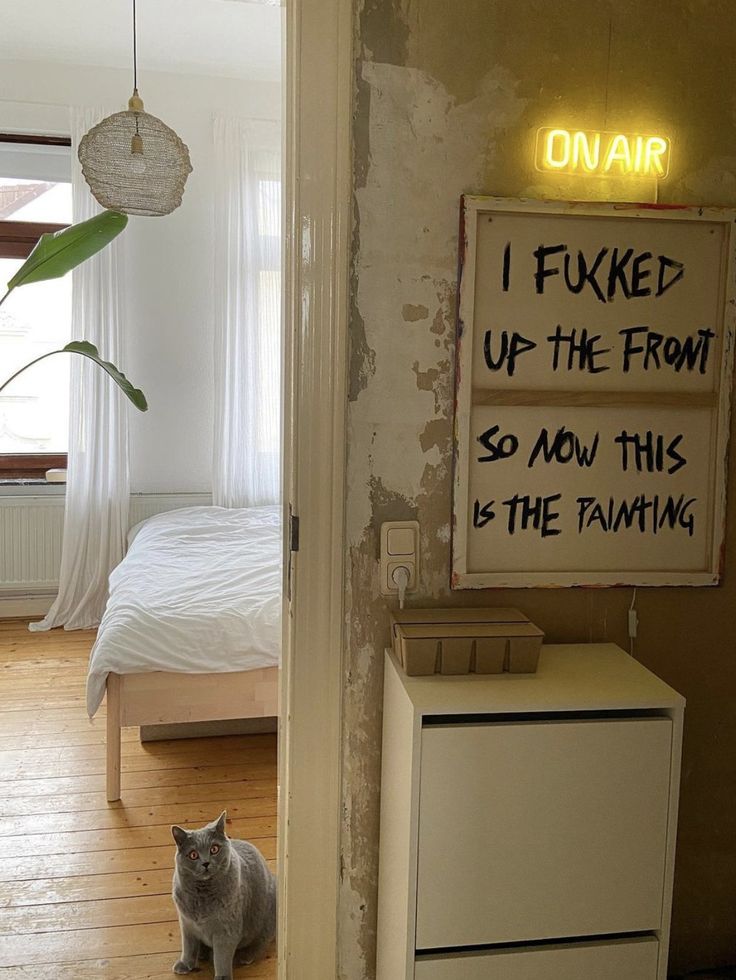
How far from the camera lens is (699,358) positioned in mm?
1643

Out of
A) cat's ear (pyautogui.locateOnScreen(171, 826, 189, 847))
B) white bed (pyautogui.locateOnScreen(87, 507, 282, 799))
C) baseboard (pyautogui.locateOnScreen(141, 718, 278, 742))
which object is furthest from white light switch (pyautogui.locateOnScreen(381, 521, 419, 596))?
baseboard (pyautogui.locateOnScreen(141, 718, 278, 742))

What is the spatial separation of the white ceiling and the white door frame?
263 cm

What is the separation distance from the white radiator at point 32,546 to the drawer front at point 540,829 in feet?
12.4

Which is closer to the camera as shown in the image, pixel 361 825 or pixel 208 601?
pixel 361 825

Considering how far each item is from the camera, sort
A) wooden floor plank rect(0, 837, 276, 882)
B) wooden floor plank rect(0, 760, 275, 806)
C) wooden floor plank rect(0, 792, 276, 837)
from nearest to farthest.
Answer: wooden floor plank rect(0, 837, 276, 882) → wooden floor plank rect(0, 792, 276, 837) → wooden floor plank rect(0, 760, 275, 806)

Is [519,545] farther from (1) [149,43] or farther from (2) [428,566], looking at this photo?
(1) [149,43]

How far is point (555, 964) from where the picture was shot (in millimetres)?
1411

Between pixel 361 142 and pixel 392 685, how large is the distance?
37.3 inches

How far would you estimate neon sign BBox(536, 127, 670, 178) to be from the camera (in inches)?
61.4

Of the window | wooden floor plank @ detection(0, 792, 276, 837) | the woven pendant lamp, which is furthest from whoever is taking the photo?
the window

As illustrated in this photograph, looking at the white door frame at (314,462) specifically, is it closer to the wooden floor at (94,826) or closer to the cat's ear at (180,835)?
the cat's ear at (180,835)

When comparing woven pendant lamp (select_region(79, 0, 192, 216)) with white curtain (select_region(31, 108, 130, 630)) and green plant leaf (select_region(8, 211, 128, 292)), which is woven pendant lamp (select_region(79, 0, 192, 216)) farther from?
white curtain (select_region(31, 108, 130, 630))

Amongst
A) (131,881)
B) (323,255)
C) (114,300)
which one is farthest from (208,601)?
(114,300)

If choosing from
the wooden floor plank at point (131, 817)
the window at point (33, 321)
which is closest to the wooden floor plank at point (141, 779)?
the wooden floor plank at point (131, 817)
